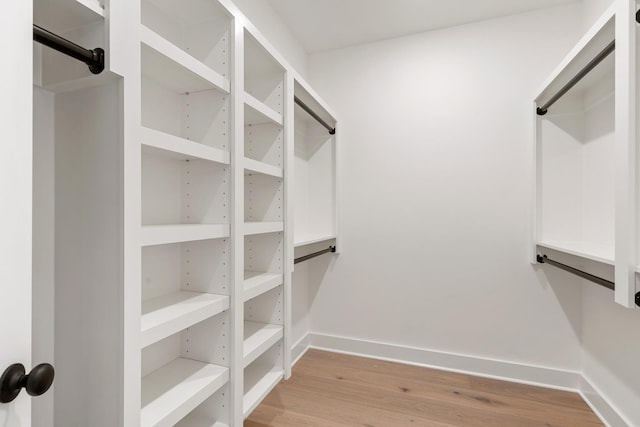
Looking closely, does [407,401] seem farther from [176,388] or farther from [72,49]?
[72,49]

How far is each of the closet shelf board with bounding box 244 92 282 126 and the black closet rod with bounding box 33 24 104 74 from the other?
0.55 m

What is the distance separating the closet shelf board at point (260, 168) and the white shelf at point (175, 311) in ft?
1.70

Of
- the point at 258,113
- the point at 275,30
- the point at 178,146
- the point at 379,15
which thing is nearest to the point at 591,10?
the point at 379,15

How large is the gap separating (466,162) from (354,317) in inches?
59.2

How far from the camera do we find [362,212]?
2.51 m

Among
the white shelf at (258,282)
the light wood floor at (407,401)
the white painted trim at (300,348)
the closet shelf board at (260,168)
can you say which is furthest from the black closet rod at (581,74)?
the white painted trim at (300,348)

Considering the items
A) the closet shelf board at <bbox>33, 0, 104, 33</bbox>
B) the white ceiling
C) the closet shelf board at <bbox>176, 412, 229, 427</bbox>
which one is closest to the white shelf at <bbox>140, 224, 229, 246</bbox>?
the closet shelf board at <bbox>33, 0, 104, 33</bbox>

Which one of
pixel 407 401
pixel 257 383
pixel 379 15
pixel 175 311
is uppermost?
pixel 379 15

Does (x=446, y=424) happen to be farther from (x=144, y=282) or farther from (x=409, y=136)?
(x=409, y=136)

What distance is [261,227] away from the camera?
1.33 meters

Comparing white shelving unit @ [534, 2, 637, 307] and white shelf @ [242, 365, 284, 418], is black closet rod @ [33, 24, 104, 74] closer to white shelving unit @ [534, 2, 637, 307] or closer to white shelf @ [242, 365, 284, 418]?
white shelf @ [242, 365, 284, 418]

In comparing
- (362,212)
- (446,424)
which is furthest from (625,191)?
(362,212)

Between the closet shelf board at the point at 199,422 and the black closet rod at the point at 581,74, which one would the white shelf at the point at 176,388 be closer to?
the closet shelf board at the point at 199,422

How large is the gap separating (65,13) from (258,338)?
1260 millimetres
